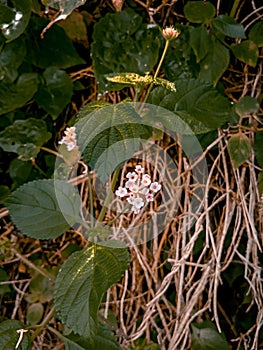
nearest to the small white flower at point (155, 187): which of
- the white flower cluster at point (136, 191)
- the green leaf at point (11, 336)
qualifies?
the white flower cluster at point (136, 191)

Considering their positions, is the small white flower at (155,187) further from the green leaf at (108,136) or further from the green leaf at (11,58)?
the green leaf at (11,58)

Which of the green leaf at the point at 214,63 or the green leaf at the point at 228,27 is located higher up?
the green leaf at the point at 228,27

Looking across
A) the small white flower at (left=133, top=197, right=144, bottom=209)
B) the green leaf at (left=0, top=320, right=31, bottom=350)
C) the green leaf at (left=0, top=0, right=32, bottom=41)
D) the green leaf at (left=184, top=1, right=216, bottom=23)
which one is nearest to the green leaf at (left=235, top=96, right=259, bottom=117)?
the green leaf at (left=184, top=1, right=216, bottom=23)

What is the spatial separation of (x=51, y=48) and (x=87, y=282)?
0.45 meters

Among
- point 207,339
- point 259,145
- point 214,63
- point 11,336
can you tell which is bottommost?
point 207,339

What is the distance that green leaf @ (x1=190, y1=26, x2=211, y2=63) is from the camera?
3.17ft

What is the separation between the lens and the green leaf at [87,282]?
0.77 meters

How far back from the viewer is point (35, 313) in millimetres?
1069

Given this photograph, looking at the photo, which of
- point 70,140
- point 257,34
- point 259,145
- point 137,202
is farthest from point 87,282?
point 257,34

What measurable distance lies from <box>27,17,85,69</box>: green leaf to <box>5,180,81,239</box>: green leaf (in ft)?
0.89

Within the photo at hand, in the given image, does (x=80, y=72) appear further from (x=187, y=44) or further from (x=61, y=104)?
(x=187, y=44)

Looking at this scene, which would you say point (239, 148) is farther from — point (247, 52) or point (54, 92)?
point (54, 92)

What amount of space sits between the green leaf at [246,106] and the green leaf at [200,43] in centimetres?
A: 10

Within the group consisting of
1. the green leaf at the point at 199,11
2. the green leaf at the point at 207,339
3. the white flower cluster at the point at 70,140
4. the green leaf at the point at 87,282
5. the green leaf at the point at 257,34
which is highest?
the green leaf at the point at 199,11
